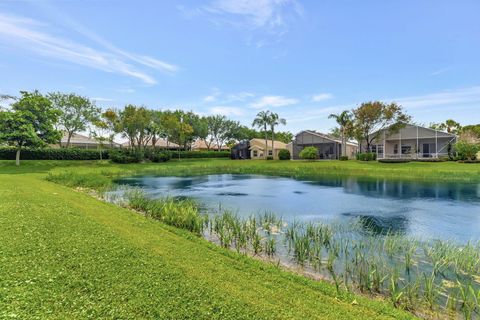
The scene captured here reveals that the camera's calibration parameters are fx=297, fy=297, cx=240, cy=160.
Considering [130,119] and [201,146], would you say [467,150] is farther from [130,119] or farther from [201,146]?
[201,146]

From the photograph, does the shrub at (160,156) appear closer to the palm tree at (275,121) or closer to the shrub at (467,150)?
the palm tree at (275,121)

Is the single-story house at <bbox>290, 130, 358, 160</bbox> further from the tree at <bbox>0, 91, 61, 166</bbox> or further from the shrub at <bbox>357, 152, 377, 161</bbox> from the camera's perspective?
the tree at <bbox>0, 91, 61, 166</bbox>

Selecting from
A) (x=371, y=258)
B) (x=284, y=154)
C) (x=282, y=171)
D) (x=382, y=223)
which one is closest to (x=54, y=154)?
(x=282, y=171)

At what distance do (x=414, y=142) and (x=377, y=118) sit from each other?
6828mm

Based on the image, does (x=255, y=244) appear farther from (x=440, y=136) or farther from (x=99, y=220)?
(x=440, y=136)

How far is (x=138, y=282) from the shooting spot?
4410mm

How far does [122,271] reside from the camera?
4719 millimetres

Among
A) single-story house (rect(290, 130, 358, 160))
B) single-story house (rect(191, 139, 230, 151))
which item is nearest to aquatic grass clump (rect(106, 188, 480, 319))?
single-story house (rect(290, 130, 358, 160))

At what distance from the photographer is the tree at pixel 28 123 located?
90.6 feet

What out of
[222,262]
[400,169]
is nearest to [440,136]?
[400,169]

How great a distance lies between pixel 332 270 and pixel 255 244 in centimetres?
216

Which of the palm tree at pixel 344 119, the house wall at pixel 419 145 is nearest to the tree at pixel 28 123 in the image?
the palm tree at pixel 344 119

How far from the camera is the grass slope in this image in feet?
12.2

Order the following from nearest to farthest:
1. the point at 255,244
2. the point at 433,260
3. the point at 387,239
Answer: the point at 433,260 < the point at 255,244 < the point at 387,239
